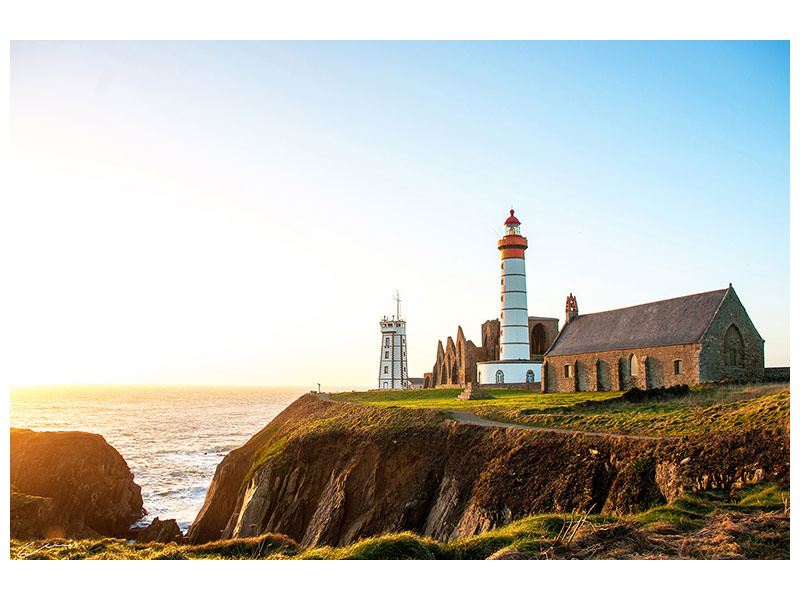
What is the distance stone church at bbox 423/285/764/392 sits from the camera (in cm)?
3191

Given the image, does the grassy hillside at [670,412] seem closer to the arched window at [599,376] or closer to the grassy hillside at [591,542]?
the grassy hillside at [591,542]

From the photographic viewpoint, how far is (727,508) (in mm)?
12398

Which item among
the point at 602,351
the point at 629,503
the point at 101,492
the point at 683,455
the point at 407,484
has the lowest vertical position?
the point at 101,492

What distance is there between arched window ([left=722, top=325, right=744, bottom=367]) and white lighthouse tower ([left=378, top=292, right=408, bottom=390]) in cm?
4694

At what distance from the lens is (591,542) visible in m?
10.4

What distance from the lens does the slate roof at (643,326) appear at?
109 ft

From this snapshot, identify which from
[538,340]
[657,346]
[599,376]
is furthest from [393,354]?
[657,346]

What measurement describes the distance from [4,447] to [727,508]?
1584 cm

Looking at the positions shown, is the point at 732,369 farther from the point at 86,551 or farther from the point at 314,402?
the point at 86,551

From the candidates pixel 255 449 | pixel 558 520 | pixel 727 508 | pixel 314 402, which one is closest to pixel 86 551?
pixel 558 520

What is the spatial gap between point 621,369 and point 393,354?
4185cm

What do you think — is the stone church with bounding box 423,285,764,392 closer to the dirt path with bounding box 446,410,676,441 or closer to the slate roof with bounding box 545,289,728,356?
the slate roof with bounding box 545,289,728,356

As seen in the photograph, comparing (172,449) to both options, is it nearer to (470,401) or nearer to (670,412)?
(470,401)

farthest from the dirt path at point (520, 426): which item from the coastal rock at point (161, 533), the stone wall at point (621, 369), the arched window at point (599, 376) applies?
the coastal rock at point (161, 533)
